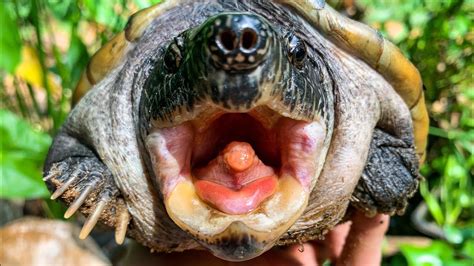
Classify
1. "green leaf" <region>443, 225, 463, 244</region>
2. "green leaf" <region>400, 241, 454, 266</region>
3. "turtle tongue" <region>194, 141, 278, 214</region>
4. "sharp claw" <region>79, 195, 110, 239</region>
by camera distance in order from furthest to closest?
"green leaf" <region>443, 225, 463, 244</region> → "green leaf" <region>400, 241, 454, 266</region> → "sharp claw" <region>79, 195, 110, 239</region> → "turtle tongue" <region>194, 141, 278, 214</region>

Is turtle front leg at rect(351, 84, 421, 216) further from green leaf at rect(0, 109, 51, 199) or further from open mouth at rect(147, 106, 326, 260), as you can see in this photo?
green leaf at rect(0, 109, 51, 199)

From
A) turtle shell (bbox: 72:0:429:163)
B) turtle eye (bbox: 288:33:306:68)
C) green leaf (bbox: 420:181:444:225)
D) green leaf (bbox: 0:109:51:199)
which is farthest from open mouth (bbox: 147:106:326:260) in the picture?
green leaf (bbox: 420:181:444:225)

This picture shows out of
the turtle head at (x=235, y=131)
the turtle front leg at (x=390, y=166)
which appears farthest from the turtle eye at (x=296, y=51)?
the turtle front leg at (x=390, y=166)

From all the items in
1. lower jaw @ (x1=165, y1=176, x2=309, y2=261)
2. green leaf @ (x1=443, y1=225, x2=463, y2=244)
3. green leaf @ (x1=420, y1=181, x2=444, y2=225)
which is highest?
lower jaw @ (x1=165, y1=176, x2=309, y2=261)

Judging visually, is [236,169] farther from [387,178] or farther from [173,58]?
[387,178]

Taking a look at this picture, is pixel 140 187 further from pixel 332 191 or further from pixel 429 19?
pixel 429 19

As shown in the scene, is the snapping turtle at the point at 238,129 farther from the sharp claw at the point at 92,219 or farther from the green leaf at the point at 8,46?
the green leaf at the point at 8,46

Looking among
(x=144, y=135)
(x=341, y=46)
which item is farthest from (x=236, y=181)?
(x=341, y=46)

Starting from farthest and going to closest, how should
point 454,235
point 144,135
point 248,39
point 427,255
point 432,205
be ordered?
point 432,205 → point 454,235 → point 427,255 → point 144,135 → point 248,39
